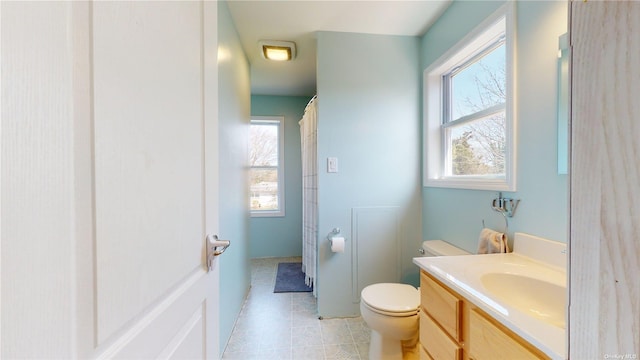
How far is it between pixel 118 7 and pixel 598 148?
2.54 feet

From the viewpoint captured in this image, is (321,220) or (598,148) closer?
(598,148)

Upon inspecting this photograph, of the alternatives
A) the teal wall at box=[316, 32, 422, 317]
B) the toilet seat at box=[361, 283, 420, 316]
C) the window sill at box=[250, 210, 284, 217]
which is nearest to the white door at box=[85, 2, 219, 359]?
the toilet seat at box=[361, 283, 420, 316]

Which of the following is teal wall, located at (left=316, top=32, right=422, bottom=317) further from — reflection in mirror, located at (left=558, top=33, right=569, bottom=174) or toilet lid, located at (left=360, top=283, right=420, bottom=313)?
reflection in mirror, located at (left=558, top=33, right=569, bottom=174)

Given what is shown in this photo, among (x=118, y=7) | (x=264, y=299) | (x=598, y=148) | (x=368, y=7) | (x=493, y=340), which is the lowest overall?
(x=264, y=299)

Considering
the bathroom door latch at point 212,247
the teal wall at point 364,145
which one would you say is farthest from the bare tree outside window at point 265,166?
the bathroom door latch at point 212,247

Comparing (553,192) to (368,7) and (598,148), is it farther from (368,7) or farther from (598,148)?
(368,7)

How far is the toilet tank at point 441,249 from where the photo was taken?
5.27ft

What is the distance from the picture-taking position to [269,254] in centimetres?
368

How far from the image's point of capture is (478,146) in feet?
5.30

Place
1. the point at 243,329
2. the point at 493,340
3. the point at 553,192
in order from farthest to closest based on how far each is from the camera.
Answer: the point at 243,329 < the point at 553,192 < the point at 493,340

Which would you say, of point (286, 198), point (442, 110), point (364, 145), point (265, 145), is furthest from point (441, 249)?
point (265, 145)

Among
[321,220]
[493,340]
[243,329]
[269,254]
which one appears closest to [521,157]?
[493,340]

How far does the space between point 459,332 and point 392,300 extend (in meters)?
0.66

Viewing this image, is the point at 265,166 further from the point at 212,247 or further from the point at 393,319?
the point at 212,247
